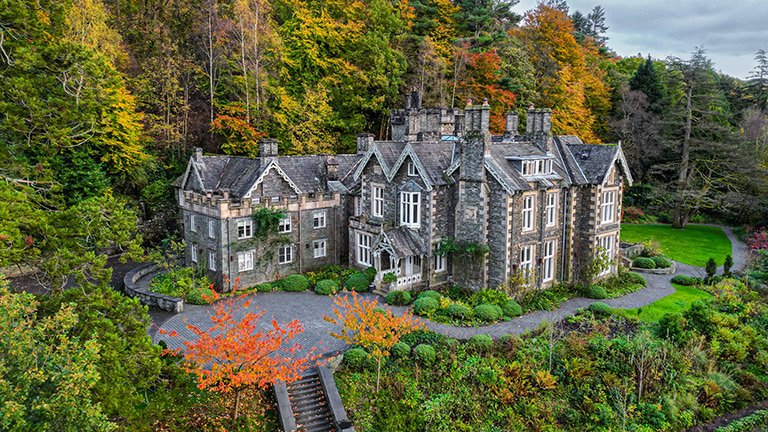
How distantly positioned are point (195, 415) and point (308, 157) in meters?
21.1

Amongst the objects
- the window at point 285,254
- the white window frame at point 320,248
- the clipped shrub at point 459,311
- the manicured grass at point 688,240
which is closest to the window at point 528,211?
the clipped shrub at point 459,311

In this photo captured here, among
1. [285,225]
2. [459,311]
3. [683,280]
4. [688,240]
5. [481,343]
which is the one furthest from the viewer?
[688,240]

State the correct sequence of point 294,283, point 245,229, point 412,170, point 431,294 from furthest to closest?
point 245,229 → point 294,283 → point 412,170 → point 431,294

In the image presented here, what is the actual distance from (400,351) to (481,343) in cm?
376

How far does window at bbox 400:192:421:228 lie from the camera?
95.5ft

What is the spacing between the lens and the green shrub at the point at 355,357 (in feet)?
65.9

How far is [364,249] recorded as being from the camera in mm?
32062

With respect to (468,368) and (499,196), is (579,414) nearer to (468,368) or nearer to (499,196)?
(468,368)

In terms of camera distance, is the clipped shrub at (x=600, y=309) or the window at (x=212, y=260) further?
the window at (x=212, y=260)

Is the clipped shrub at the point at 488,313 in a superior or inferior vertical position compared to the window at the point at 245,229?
inferior

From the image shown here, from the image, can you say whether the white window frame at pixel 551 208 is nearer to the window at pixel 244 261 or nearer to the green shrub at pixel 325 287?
the green shrub at pixel 325 287

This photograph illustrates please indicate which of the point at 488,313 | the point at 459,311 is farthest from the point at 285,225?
the point at 488,313

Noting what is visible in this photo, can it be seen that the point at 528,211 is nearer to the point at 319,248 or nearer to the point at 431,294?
the point at 431,294

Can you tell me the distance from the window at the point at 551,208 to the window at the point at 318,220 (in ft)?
48.3
